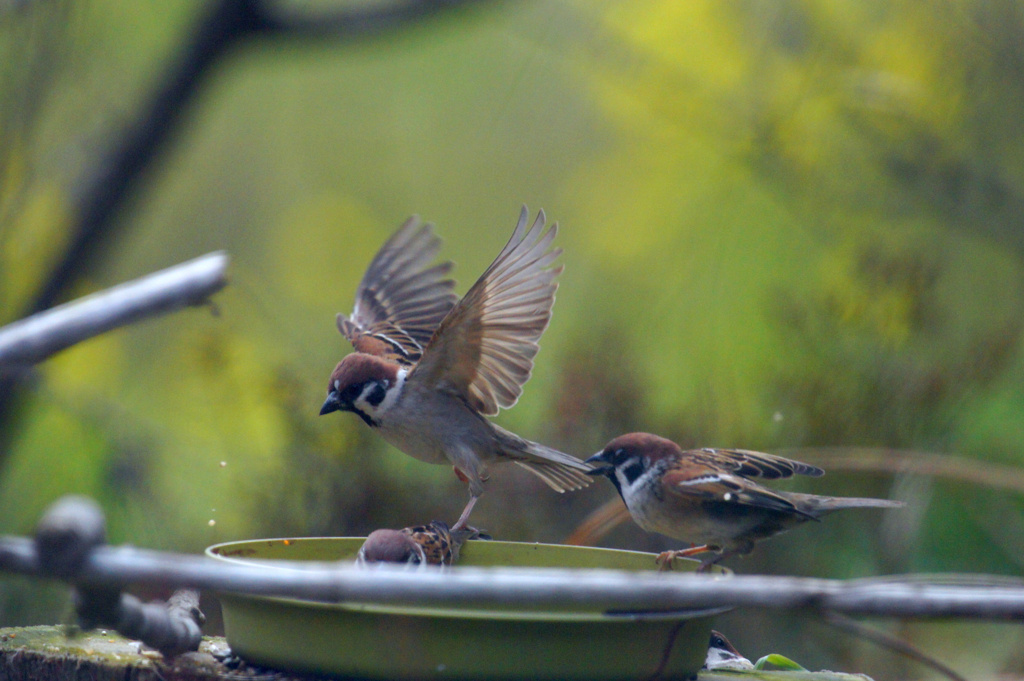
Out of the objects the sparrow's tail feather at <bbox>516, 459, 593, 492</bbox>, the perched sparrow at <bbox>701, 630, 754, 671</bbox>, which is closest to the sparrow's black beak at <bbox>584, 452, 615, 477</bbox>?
the perched sparrow at <bbox>701, 630, 754, 671</bbox>

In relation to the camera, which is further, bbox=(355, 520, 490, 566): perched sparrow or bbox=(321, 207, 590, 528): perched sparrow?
bbox=(321, 207, 590, 528): perched sparrow

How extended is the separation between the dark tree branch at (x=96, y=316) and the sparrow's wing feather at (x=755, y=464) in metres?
1.76

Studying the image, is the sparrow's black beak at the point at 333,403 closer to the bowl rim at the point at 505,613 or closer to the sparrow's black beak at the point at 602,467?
the sparrow's black beak at the point at 602,467

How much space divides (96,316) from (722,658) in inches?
71.2

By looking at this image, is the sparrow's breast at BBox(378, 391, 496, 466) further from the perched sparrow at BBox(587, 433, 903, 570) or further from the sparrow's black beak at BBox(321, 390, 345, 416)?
the perched sparrow at BBox(587, 433, 903, 570)

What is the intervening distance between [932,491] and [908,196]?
2086mm

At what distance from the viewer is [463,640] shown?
1709 mm

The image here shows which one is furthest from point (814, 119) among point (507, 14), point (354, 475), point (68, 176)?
point (68, 176)

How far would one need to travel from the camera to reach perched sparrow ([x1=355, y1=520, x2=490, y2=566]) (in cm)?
244

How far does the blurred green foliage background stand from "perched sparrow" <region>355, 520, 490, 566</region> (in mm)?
1461

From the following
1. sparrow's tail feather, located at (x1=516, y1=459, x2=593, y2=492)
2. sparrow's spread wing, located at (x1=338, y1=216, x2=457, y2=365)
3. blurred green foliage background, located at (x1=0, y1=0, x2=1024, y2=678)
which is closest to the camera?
sparrow's tail feather, located at (x1=516, y1=459, x2=593, y2=492)

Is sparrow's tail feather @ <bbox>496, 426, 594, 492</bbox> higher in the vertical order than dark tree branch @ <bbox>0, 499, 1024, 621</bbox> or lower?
lower

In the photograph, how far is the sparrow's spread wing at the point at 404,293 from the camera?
14.1ft

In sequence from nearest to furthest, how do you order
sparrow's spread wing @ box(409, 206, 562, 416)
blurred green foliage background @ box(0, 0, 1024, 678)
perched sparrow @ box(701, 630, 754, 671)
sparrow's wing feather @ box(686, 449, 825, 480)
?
1. perched sparrow @ box(701, 630, 754, 671)
2. sparrow's wing feather @ box(686, 449, 825, 480)
3. sparrow's spread wing @ box(409, 206, 562, 416)
4. blurred green foliage background @ box(0, 0, 1024, 678)
